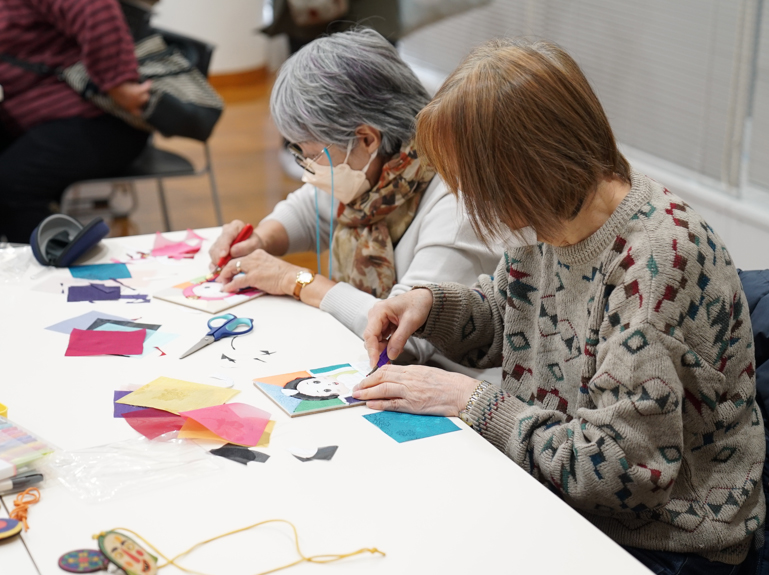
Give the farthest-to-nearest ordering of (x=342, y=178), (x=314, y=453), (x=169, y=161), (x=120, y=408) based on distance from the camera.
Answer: (x=169, y=161)
(x=342, y=178)
(x=120, y=408)
(x=314, y=453)

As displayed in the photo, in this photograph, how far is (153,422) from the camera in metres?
1.12

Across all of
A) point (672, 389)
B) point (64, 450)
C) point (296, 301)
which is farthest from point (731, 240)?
point (64, 450)

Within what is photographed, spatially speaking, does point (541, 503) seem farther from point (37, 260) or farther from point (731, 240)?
point (731, 240)

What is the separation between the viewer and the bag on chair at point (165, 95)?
9.43 feet

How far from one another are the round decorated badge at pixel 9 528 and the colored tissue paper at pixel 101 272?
0.85 m

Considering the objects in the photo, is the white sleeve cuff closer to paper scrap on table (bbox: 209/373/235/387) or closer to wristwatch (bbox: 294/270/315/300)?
wristwatch (bbox: 294/270/315/300)

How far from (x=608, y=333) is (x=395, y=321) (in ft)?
1.43

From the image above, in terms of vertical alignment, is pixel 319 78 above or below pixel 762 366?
above

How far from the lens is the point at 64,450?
1047mm

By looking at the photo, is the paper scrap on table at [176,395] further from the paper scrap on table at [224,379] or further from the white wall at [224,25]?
the white wall at [224,25]

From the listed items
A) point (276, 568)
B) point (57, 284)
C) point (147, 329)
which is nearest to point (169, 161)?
point (57, 284)

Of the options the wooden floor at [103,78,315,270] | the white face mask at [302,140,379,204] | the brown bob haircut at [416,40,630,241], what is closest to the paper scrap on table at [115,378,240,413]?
the brown bob haircut at [416,40,630,241]

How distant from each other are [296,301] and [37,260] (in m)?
0.60

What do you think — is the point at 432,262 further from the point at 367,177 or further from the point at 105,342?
the point at 105,342
